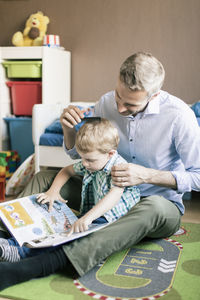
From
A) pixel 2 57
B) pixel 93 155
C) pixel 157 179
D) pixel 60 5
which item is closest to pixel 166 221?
pixel 157 179

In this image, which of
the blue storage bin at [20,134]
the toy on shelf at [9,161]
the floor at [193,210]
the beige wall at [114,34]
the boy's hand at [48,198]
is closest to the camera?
the boy's hand at [48,198]

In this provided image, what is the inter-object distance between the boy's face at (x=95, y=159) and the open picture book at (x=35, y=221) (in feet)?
0.65

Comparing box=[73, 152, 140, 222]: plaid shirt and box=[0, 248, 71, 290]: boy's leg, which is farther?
box=[73, 152, 140, 222]: plaid shirt

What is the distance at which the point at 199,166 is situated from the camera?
134 cm

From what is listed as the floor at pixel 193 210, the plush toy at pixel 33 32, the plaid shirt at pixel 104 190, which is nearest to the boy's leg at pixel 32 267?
the plaid shirt at pixel 104 190

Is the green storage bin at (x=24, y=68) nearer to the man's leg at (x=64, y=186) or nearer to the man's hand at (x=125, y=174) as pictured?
the man's leg at (x=64, y=186)

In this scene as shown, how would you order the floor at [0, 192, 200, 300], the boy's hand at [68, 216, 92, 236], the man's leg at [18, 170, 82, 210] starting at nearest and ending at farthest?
the boy's hand at [68, 216, 92, 236] → the man's leg at [18, 170, 82, 210] → the floor at [0, 192, 200, 300]

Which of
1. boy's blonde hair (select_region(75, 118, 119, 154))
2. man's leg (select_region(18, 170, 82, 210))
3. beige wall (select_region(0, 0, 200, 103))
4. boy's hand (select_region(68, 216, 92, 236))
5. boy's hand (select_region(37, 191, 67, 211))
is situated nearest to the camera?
boy's hand (select_region(68, 216, 92, 236))

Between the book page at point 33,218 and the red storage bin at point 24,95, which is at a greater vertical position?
the red storage bin at point 24,95

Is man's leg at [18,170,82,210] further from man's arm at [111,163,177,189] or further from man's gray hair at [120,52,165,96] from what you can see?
man's gray hair at [120,52,165,96]

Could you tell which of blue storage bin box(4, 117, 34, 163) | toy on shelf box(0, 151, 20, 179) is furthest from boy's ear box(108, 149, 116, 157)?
blue storage bin box(4, 117, 34, 163)

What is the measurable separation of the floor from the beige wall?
83cm

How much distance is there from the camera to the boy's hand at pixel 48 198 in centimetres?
139

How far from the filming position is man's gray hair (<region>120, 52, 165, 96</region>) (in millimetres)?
1223
